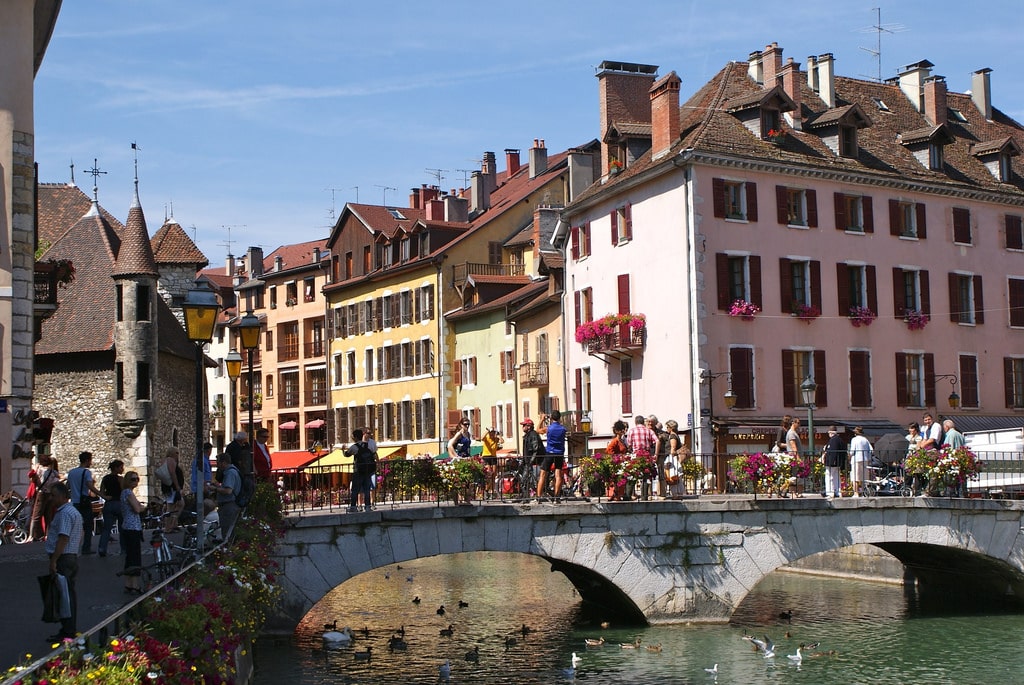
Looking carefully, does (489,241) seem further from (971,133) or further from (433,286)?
(971,133)

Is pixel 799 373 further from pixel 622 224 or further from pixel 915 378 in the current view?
pixel 622 224

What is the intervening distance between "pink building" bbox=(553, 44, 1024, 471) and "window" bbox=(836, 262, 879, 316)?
0.07m

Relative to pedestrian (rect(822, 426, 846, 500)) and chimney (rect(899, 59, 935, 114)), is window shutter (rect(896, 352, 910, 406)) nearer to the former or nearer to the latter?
chimney (rect(899, 59, 935, 114))

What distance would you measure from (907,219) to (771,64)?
632 cm

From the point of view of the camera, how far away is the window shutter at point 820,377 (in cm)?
3875

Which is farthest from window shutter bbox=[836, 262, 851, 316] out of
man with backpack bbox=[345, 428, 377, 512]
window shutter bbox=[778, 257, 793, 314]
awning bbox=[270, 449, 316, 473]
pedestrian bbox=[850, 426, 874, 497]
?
awning bbox=[270, 449, 316, 473]

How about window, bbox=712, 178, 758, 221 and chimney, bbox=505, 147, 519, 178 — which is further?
chimney, bbox=505, 147, 519, 178

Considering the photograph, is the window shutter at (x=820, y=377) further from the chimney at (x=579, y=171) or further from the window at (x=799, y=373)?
the chimney at (x=579, y=171)

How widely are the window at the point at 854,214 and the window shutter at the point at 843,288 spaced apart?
117 cm

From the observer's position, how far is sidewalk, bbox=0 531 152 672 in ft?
39.0

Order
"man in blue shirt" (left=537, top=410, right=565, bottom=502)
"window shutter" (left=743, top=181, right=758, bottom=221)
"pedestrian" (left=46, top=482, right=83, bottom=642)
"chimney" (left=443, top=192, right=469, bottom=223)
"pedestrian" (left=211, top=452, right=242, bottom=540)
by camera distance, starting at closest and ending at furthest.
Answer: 1. "pedestrian" (left=46, top=482, right=83, bottom=642)
2. "pedestrian" (left=211, top=452, right=242, bottom=540)
3. "man in blue shirt" (left=537, top=410, right=565, bottom=502)
4. "window shutter" (left=743, top=181, right=758, bottom=221)
5. "chimney" (left=443, top=192, right=469, bottom=223)

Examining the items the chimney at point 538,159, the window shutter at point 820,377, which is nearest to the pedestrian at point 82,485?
the window shutter at point 820,377

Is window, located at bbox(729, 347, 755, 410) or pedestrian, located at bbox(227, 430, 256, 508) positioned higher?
window, located at bbox(729, 347, 755, 410)

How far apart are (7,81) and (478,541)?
11988mm
